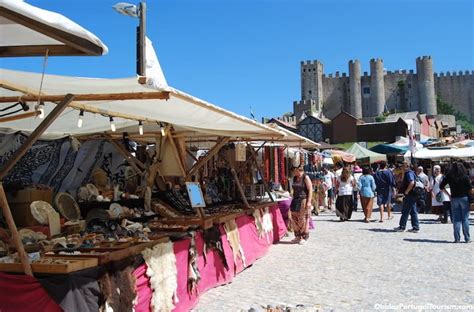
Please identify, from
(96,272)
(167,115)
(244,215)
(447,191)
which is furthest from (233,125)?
(447,191)

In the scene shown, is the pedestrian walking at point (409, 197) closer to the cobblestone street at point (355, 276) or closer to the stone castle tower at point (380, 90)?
the cobblestone street at point (355, 276)

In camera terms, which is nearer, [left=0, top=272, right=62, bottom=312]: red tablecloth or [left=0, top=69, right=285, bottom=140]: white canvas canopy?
[left=0, top=272, right=62, bottom=312]: red tablecloth

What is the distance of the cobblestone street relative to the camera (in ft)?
15.4

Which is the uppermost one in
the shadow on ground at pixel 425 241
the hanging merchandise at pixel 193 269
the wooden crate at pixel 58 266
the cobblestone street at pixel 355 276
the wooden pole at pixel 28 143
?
the wooden pole at pixel 28 143

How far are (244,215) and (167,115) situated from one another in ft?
8.43

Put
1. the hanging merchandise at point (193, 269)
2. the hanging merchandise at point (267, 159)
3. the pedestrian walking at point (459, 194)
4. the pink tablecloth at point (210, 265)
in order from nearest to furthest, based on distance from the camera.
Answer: the pink tablecloth at point (210, 265) → the hanging merchandise at point (193, 269) → the pedestrian walking at point (459, 194) → the hanging merchandise at point (267, 159)

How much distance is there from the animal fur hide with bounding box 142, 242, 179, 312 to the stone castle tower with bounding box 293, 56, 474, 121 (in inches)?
2798

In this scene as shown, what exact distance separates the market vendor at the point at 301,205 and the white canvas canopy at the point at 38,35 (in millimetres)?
6213

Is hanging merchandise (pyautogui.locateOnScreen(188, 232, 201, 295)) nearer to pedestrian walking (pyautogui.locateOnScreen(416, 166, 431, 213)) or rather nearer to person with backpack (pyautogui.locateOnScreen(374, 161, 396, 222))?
person with backpack (pyautogui.locateOnScreen(374, 161, 396, 222))

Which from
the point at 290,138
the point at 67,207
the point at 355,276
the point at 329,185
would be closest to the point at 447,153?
the point at 329,185

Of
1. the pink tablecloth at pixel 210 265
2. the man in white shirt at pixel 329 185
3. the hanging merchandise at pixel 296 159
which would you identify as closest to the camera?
the pink tablecloth at pixel 210 265

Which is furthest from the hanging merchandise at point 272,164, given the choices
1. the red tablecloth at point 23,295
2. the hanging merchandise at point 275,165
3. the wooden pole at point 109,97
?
the red tablecloth at point 23,295

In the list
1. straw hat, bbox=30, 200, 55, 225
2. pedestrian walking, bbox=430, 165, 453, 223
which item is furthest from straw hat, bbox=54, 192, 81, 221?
pedestrian walking, bbox=430, 165, 453, 223

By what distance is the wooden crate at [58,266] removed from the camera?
297 centimetres
